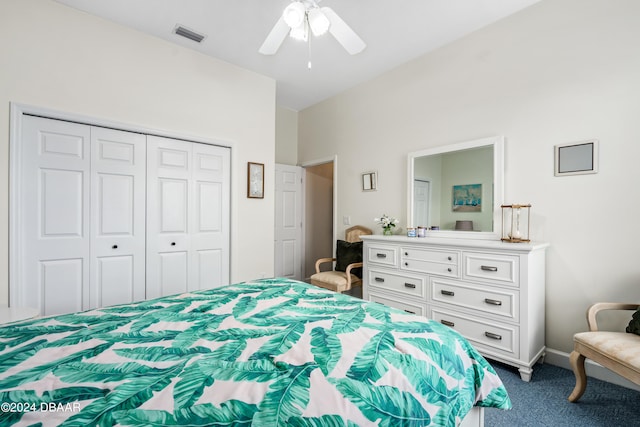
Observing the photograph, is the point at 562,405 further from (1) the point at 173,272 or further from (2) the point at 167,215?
(2) the point at 167,215

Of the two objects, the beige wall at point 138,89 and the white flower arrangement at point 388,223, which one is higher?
the beige wall at point 138,89

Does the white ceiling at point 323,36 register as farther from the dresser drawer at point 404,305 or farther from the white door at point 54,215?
the dresser drawer at point 404,305

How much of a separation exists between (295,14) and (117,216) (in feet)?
7.76

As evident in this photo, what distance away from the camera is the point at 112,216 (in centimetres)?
264

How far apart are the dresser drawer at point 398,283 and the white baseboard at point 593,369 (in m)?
1.06

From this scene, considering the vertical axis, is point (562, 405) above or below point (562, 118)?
below

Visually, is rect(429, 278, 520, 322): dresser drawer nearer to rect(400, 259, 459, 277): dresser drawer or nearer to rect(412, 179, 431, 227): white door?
rect(400, 259, 459, 277): dresser drawer

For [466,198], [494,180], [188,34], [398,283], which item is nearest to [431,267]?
[398,283]

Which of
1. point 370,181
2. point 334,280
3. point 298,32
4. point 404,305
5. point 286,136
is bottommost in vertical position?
point 404,305

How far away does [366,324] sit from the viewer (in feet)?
4.23

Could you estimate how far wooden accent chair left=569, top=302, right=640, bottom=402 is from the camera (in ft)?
4.96

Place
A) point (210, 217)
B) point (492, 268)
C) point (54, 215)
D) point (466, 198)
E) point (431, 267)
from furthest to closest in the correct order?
1. point (210, 217)
2. point (466, 198)
3. point (431, 267)
4. point (54, 215)
5. point (492, 268)

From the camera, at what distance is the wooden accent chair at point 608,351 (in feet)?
4.96

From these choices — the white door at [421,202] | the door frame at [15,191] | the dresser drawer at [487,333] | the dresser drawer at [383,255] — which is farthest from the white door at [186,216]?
the dresser drawer at [487,333]
